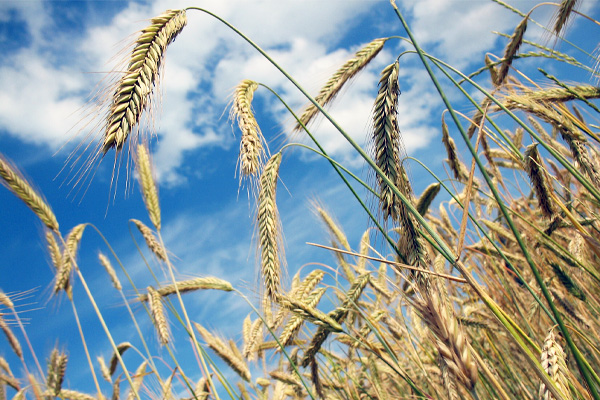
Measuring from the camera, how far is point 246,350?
142 inches

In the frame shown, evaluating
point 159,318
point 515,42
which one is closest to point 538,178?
point 515,42

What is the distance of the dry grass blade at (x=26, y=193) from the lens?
116 inches

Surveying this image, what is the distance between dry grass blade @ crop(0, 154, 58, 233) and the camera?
9.63 feet

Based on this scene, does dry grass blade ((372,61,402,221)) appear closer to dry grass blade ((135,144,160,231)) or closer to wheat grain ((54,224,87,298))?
dry grass blade ((135,144,160,231))

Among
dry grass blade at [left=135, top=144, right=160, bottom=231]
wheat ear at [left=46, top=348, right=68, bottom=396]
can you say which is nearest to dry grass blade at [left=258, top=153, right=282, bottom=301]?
dry grass blade at [left=135, top=144, right=160, bottom=231]

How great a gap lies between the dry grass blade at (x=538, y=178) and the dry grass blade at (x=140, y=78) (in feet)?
6.49

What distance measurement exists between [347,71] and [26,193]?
261cm

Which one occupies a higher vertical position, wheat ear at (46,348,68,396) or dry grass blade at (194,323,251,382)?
wheat ear at (46,348,68,396)

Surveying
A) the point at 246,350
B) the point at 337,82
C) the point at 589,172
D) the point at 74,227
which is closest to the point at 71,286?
the point at 74,227

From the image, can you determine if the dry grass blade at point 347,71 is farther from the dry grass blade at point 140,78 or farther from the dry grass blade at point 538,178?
the dry grass blade at point 538,178

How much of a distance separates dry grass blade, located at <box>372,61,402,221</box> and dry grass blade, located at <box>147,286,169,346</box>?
2.38 metres

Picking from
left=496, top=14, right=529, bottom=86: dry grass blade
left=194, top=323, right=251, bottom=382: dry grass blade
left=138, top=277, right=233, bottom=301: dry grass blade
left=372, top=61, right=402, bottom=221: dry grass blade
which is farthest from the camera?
left=194, top=323, right=251, bottom=382: dry grass blade

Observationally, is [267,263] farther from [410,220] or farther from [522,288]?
[522,288]

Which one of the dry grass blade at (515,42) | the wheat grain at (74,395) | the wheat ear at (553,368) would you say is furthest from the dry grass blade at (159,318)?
the dry grass blade at (515,42)
